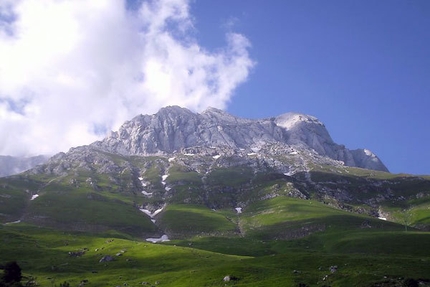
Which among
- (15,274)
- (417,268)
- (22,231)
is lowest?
(417,268)

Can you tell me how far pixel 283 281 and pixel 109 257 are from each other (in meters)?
76.2

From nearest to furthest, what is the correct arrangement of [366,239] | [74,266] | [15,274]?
1. [15,274]
2. [74,266]
3. [366,239]

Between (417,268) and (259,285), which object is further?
(417,268)

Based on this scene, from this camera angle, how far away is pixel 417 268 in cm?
8281

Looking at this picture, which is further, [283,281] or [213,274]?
[213,274]

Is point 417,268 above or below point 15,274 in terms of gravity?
below

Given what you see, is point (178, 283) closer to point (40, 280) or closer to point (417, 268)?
point (40, 280)

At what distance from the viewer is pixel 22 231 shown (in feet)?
621

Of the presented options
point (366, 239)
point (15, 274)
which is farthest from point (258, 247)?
point (15, 274)

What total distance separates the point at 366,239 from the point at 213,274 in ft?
320

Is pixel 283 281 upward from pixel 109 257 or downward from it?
downward

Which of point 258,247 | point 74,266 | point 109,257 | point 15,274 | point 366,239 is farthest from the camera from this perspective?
point 258,247

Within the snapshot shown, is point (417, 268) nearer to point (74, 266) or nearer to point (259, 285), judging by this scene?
point (259, 285)

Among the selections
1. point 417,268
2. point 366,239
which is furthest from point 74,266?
point 366,239
